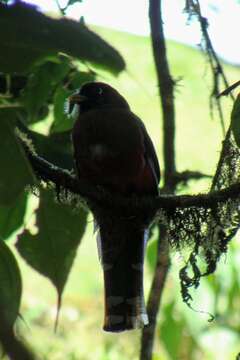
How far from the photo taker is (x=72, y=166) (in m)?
2.21

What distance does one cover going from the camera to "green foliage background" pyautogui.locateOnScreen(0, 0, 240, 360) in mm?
903

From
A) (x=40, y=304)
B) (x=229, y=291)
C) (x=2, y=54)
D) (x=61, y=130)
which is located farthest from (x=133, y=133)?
(x=40, y=304)

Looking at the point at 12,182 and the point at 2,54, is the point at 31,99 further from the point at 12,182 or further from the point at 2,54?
the point at 12,182

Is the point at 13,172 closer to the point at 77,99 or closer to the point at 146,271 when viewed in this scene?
the point at 77,99

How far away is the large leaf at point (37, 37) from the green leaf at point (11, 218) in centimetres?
99

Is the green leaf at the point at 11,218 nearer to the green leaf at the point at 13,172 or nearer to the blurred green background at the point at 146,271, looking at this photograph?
the green leaf at the point at 13,172

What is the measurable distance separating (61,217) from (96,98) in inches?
63.2

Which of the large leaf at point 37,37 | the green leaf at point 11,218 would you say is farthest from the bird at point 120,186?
the large leaf at point 37,37

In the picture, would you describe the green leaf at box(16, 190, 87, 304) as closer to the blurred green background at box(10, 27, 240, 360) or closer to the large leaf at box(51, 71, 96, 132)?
the large leaf at box(51, 71, 96, 132)

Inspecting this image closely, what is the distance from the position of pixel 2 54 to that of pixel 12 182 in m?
0.21

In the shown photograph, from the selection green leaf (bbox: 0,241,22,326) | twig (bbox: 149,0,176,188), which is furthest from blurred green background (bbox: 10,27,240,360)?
green leaf (bbox: 0,241,22,326)

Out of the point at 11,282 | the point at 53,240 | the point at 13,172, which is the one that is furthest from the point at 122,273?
the point at 13,172

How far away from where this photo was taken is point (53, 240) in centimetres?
176

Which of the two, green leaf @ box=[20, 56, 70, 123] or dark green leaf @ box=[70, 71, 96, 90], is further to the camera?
dark green leaf @ box=[70, 71, 96, 90]
